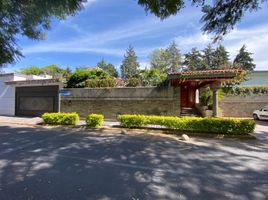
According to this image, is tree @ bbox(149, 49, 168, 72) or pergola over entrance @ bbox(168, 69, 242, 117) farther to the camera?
tree @ bbox(149, 49, 168, 72)

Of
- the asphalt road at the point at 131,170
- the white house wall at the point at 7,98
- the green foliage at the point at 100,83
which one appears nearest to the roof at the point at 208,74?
the asphalt road at the point at 131,170

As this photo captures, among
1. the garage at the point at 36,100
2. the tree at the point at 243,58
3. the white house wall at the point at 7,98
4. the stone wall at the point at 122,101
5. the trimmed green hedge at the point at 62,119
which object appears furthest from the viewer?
the tree at the point at 243,58

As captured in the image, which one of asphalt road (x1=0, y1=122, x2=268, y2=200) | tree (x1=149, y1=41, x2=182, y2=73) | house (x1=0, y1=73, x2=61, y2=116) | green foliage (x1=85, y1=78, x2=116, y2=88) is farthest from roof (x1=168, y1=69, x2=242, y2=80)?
tree (x1=149, y1=41, x2=182, y2=73)

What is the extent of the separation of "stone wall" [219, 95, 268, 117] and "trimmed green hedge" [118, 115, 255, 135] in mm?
10457

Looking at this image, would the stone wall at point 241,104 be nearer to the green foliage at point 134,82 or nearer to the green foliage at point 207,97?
the green foliage at point 207,97

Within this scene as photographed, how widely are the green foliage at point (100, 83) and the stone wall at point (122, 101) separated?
1.60 feet

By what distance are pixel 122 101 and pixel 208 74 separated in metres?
6.04

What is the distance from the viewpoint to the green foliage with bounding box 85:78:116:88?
679 inches

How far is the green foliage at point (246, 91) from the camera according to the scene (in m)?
20.8

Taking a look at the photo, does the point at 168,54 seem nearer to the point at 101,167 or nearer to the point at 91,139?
the point at 91,139

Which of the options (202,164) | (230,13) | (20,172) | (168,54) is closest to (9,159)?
(20,172)

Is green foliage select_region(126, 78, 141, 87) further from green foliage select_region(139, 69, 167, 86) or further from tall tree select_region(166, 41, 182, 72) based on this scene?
tall tree select_region(166, 41, 182, 72)

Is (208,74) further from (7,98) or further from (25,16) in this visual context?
(7,98)

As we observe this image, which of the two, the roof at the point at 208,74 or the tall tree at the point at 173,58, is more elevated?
the tall tree at the point at 173,58
